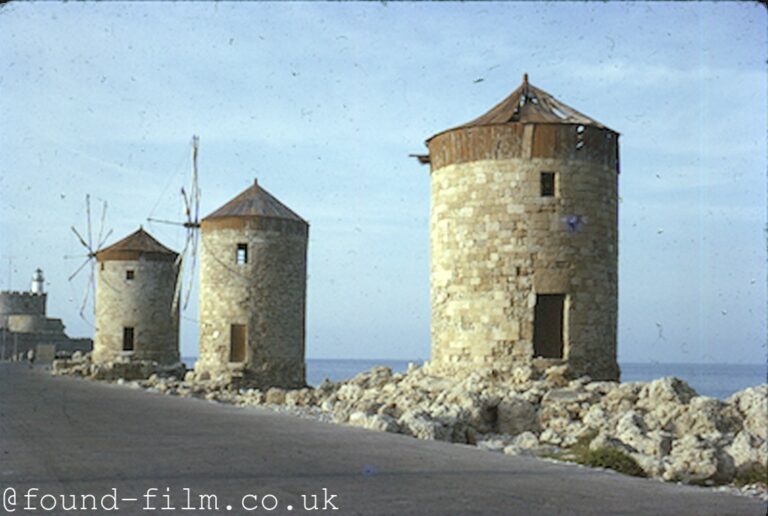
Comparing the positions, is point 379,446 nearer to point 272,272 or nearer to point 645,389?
point 645,389

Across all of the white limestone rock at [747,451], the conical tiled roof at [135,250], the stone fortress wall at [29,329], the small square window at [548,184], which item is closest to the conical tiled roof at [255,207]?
the conical tiled roof at [135,250]

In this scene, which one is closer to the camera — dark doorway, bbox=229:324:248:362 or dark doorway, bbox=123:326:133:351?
dark doorway, bbox=229:324:248:362

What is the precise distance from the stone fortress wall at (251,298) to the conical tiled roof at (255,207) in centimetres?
21

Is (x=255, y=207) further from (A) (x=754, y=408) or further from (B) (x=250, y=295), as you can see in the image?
(A) (x=754, y=408)

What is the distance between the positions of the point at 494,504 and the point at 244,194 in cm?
2433

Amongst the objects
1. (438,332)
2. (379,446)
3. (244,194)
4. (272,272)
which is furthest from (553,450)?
(244,194)

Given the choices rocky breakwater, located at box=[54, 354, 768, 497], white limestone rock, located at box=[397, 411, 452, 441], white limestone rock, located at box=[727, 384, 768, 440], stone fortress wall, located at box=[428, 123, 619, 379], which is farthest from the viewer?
stone fortress wall, located at box=[428, 123, 619, 379]

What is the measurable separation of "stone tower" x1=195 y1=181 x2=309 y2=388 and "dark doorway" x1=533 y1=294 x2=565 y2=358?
1075 centimetres

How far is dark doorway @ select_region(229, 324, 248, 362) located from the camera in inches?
1117

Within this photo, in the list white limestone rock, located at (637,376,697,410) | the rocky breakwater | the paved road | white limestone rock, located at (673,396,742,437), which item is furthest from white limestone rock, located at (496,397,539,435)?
the paved road

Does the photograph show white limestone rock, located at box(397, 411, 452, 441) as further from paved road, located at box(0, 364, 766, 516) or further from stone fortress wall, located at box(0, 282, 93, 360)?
stone fortress wall, located at box(0, 282, 93, 360)

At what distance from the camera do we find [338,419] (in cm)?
1409

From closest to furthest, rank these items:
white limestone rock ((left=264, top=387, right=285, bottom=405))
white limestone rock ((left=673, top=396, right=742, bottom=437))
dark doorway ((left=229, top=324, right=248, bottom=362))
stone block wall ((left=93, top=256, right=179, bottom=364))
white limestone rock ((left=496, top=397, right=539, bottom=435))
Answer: white limestone rock ((left=673, top=396, right=742, bottom=437))
white limestone rock ((left=496, top=397, right=539, bottom=435))
white limestone rock ((left=264, top=387, right=285, bottom=405))
dark doorway ((left=229, top=324, right=248, bottom=362))
stone block wall ((left=93, top=256, right=179, bottom=364))

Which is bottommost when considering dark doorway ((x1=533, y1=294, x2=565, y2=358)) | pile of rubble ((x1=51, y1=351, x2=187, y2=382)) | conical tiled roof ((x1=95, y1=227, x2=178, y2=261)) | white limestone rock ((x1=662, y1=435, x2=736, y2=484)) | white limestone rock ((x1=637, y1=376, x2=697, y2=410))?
pile of rubble ((x1=51, y1=351, x2=187, y2=382))
